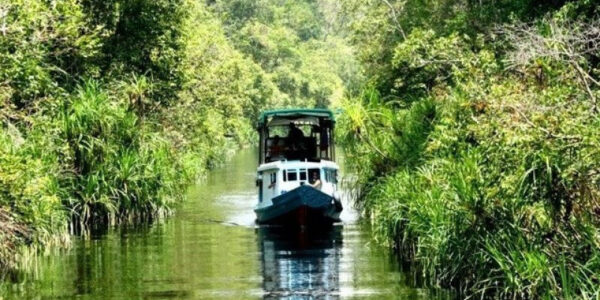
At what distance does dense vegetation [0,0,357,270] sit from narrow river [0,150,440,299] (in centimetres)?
77

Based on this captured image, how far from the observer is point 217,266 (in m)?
16.7

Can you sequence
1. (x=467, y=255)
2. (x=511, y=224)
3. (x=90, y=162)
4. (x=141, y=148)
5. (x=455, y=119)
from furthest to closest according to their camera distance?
1. (x=141, y=148)
2. (x=90, y=162)
3. (x=455, y=119)
4. (x=467, y=255)
5. (x=511, y=224)

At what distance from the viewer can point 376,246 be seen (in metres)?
18.8

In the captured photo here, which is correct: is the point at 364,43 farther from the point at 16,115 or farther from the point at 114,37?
the point at 16,115

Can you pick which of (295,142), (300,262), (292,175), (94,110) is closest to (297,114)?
(295,142)

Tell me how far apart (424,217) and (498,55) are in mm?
6284

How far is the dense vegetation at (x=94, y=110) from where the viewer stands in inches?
650

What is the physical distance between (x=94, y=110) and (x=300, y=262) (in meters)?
6.12

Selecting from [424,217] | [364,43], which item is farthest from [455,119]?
[364,43]

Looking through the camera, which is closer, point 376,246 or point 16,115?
point 16,115

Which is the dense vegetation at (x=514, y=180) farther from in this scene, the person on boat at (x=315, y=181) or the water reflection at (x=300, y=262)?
the person on boat at (x=315, y=181)

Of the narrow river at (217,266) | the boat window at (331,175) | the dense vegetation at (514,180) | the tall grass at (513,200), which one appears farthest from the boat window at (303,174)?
the tall grass at (513,200)

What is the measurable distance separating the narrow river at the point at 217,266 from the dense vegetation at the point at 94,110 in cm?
77

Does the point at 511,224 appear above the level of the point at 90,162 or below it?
below
